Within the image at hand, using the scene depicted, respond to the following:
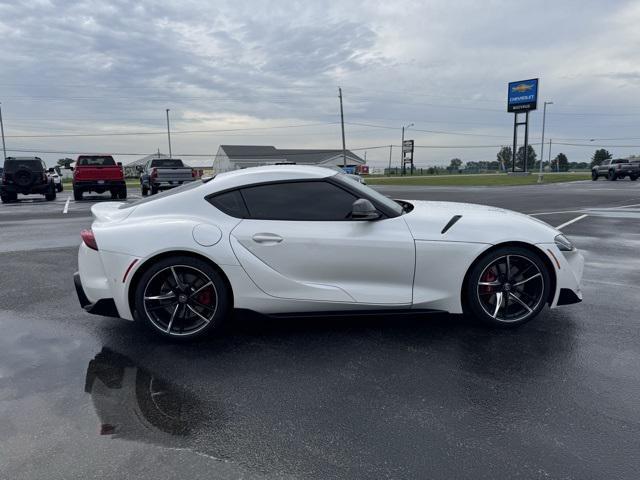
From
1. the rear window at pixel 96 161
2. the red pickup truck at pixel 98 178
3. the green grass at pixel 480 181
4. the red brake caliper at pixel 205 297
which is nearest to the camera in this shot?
the red brake caliper at pixel 205 297

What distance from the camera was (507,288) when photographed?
160 inches

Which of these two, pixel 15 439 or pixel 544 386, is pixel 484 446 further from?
pixel 15 439

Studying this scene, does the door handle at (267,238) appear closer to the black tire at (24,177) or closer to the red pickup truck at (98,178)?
the red pickup truck at (98,178)

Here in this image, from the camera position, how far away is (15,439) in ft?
8.55

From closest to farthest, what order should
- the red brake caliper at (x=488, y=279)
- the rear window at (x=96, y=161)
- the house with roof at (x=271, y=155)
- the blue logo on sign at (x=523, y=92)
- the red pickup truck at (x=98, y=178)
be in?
the red brake caliper at (x=488, y=279), the red pickup truck at (x=98, y=178), the rear window at (x=96, y=161), the blue logo on sign at (x=523, y=92), the house with roof at (x=271, y=155)

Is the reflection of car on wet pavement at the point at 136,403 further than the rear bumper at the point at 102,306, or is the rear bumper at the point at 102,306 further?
the rear bumper at the point at 102,306

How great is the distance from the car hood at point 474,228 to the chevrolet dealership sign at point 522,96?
5922 cm

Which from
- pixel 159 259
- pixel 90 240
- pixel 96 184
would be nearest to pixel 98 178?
pixel 96 184

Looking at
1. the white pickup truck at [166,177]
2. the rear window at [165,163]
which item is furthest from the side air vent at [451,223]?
the rear window at [165,163]

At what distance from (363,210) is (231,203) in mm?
1122

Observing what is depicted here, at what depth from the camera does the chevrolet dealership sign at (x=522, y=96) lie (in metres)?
56.1

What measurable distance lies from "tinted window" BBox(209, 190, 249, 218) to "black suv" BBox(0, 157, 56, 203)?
20.7 meters

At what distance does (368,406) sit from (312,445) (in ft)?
1.72

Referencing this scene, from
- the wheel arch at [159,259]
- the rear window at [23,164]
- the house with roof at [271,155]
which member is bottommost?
the wheel arch at [159,259]
